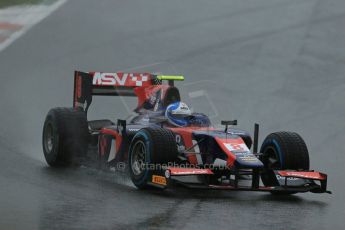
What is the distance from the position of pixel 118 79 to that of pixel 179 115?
7.63ft

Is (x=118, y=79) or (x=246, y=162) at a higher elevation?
(x=118, y=79)

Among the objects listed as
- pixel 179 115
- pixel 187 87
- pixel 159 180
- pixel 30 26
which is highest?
pixel 30 26

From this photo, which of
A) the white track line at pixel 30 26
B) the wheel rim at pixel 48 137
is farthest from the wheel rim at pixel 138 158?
the white track line at pixel 30 26

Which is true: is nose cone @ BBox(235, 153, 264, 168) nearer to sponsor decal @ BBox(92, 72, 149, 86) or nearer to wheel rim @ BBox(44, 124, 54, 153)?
sponsor decal @ BBox(92, 72, 149, 86)

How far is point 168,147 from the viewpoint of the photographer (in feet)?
39.9

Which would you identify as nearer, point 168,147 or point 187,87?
point 168,147

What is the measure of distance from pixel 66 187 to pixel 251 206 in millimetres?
2531

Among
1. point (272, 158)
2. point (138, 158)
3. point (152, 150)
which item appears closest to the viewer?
point (152, 150)

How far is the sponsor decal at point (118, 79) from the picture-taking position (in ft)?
50.6

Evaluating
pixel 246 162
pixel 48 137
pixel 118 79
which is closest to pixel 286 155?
pixel 246 162

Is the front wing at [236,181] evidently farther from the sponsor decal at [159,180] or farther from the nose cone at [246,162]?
the nose cone at [246,162]

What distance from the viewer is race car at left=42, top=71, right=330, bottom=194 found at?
12141 mm

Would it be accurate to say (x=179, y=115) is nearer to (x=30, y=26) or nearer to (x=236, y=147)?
(x=236, y=147)

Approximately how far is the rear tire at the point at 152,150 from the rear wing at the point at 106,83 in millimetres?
2910
